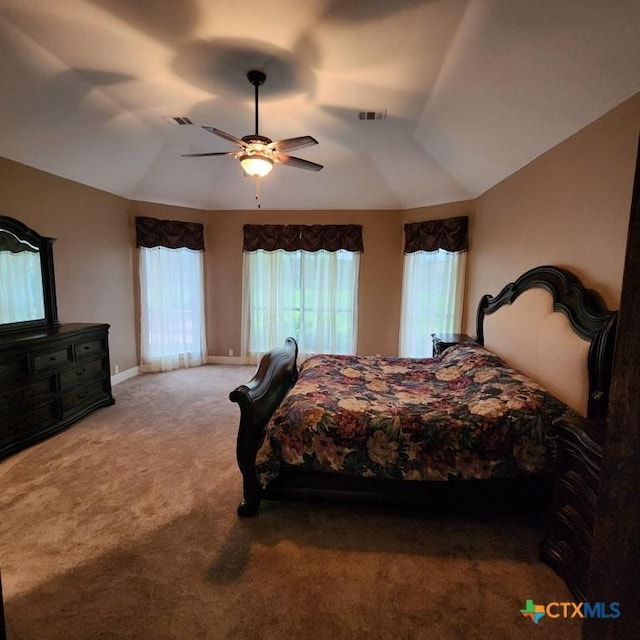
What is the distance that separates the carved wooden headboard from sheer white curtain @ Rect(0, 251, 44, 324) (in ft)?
15.4

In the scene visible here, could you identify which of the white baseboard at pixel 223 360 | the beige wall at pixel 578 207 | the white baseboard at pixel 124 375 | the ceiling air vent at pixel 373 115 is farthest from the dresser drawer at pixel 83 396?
the beige wall at pixel 578 207

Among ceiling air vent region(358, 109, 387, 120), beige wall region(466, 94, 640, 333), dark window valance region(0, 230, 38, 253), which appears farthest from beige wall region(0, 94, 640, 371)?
ceiling air vent region(358, 109, 387, 120)

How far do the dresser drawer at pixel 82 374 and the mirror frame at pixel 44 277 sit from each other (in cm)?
55

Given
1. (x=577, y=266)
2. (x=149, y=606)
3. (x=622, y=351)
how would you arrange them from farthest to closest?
(x=577, y=266), (x=149, y=606), (x=622, y=351)

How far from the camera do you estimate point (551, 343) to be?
2564 mm

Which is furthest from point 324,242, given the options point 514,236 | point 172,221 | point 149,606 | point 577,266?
point 149,606

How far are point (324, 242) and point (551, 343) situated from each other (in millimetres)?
3762

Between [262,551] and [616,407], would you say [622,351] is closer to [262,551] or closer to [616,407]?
[616,407]

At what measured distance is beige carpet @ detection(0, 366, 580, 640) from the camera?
157 centimetres

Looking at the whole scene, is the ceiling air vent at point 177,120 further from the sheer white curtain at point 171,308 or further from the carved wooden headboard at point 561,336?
the carved wooden headboard at point 561,336

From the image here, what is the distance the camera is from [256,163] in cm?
275

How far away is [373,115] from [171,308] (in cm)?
399

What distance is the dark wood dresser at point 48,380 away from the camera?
2.96 metres

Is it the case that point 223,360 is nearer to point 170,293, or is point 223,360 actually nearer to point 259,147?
point 170,293
